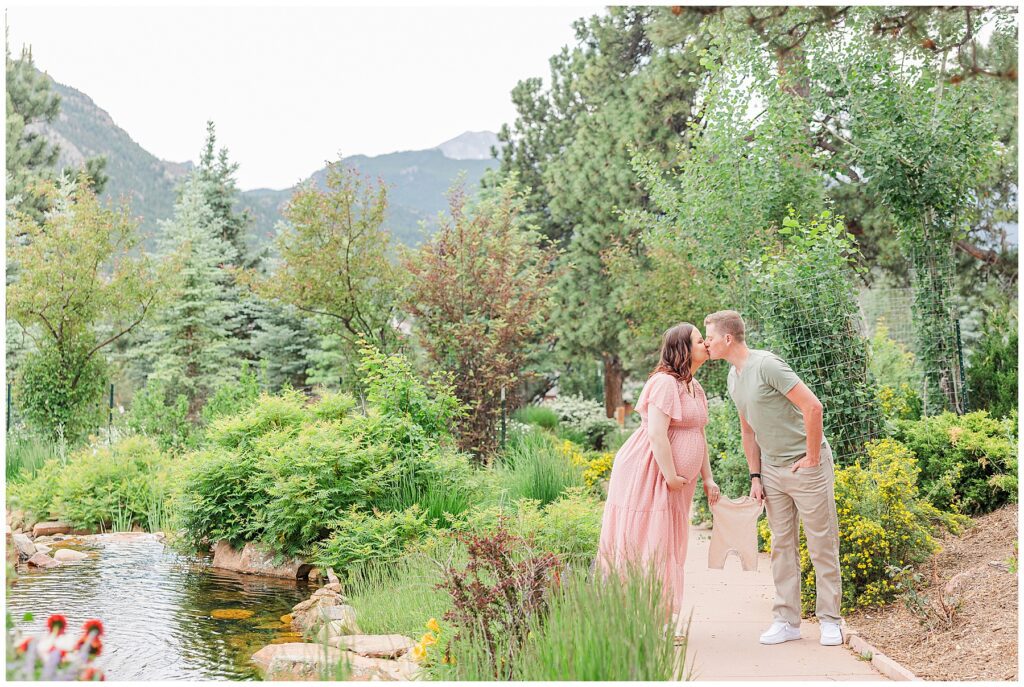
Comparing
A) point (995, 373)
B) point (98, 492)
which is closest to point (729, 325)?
point (995, 373)

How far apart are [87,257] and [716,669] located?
10633 millimetres

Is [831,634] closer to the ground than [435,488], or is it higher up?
closer to the ground

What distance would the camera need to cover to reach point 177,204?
22453 mm

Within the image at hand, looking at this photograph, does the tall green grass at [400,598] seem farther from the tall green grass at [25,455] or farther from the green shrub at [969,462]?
the tall green grass at [25,455]

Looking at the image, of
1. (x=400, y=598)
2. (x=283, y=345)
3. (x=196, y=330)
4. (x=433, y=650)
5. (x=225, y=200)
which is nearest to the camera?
(x=433, y=650)

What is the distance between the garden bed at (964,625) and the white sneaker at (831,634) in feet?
→ 0.53

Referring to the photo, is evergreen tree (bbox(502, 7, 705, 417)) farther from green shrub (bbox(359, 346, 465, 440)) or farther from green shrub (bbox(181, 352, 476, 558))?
green shrub (bbox(181, 352, 476, 558))

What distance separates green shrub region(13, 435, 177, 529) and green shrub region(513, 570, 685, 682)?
6.15 m

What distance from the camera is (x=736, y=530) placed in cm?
433

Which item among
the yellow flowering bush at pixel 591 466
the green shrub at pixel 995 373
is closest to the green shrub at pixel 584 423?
the yellow flowering bush at pixel 591 466

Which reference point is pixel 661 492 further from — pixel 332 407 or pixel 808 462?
pixel 332 407

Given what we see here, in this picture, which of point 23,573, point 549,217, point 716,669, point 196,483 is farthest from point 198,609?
point 549,217

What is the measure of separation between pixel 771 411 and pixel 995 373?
501 centimetres

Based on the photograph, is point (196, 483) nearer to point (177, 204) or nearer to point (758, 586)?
point (758, 586)
